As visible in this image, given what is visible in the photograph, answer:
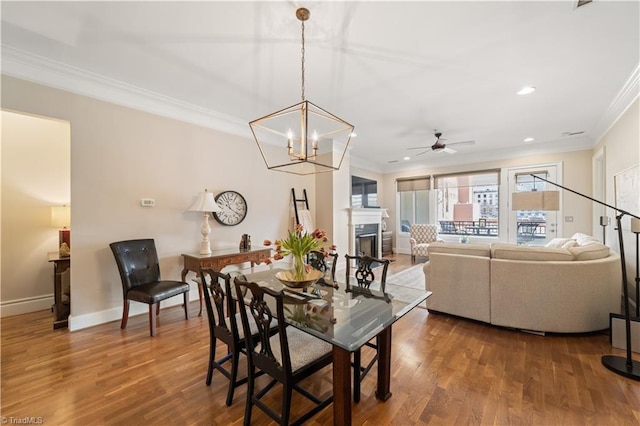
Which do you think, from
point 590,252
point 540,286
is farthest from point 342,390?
point 590,252

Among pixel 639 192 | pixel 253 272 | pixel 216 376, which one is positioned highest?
pixel 639 192

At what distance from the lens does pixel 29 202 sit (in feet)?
10.9

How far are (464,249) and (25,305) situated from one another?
542 cm

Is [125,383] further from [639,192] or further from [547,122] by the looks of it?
[547,122]

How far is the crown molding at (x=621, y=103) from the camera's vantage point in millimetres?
2797

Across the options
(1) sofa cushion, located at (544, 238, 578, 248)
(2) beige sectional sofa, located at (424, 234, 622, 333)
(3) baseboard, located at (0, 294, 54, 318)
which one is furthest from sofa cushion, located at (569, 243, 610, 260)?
(3) baseboard, located at (0, 294, 54, 318)

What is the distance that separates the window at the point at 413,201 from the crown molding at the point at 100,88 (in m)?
5.27

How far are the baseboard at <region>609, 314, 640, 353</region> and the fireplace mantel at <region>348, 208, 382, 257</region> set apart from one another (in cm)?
389

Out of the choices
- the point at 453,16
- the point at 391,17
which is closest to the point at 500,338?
the point at 453,16

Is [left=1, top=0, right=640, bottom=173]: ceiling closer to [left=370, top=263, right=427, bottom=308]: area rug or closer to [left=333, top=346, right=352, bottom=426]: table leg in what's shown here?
[left=333, top=346, right=352, bottom=426]: table leg

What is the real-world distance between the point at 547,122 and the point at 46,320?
24.6 feet

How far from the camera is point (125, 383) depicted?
1968mm

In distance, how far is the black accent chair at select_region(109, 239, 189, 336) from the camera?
269 centimetres

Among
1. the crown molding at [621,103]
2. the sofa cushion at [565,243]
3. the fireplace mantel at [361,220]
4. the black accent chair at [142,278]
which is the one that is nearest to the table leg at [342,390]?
the black accent chair at [142,278]
